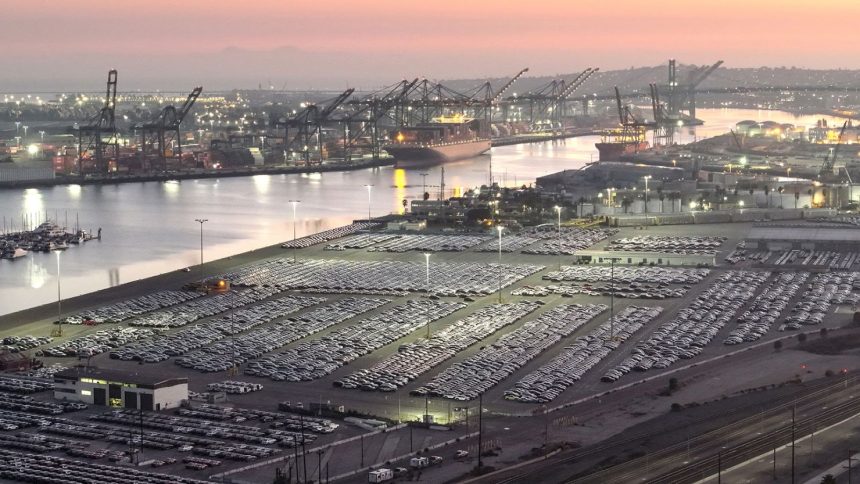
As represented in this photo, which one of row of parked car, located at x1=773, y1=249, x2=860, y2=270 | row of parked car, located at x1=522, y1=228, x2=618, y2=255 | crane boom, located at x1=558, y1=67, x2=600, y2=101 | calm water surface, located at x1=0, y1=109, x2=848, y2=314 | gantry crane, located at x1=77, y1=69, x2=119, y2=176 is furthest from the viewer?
crane boom, located at x1=558, y1=67, x2=600, y2=101

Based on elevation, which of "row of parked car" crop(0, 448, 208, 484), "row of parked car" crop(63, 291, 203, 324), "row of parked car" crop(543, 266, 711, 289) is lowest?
"row of parked car" crop(0, 448, 208, 484)

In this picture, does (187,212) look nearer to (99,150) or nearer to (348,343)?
(99,150)

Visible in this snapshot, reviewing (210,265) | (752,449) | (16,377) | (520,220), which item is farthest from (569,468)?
(520,220)

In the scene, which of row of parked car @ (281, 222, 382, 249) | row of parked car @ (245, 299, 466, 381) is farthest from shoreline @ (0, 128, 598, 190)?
row of parked car @ (245, 299, 466, 381)

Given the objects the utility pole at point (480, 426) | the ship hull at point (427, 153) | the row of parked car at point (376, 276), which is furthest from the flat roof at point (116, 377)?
the ship hull at point (427, 153)

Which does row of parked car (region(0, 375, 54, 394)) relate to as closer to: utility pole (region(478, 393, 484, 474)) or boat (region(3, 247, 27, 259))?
utility pole (region(478, 393, 484, 474))

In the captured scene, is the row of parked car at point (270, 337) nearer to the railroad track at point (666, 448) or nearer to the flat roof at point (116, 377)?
the flat roof at point (116, 377)
